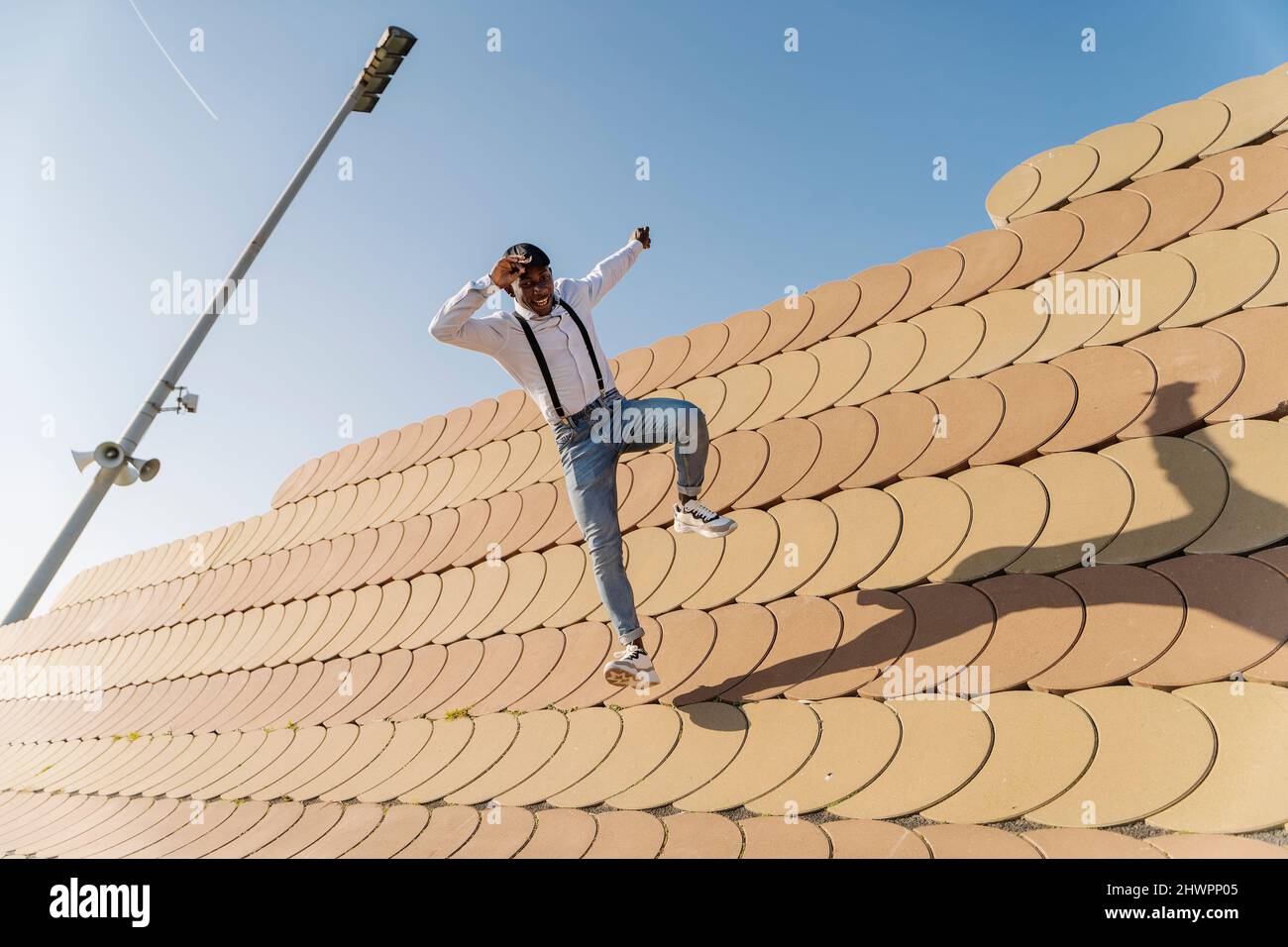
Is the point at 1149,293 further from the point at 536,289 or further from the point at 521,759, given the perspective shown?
the point at 521,759

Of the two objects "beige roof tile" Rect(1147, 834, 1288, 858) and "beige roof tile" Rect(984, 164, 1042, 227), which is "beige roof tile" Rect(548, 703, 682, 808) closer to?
"beige roof tile" Rect(1147, 834, 1288, 858)

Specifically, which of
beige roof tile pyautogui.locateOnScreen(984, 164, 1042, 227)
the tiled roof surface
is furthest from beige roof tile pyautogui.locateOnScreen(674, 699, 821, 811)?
beige roof tile pyautogui.locateOnScreen(984, 164, 1042, 227)

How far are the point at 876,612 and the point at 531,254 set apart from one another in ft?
5.91

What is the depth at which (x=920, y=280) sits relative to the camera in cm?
455

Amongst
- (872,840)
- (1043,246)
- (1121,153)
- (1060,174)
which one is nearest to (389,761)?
(872,840)

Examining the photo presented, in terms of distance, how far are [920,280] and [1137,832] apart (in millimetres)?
3142

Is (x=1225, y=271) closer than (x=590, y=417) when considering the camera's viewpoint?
No

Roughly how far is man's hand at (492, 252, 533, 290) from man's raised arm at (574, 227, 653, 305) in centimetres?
34

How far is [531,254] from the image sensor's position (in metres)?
2.96

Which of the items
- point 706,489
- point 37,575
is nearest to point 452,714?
point 706,489

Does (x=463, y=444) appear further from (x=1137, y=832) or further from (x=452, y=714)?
(x=1137, y=832)

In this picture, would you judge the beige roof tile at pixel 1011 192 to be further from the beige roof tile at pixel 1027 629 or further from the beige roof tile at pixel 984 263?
the beige roof tile at pixel 1027 629

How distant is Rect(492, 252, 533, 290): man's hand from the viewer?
9.64 feet

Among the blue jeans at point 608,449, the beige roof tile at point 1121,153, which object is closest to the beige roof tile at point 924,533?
the blue jeans at point 608,449
